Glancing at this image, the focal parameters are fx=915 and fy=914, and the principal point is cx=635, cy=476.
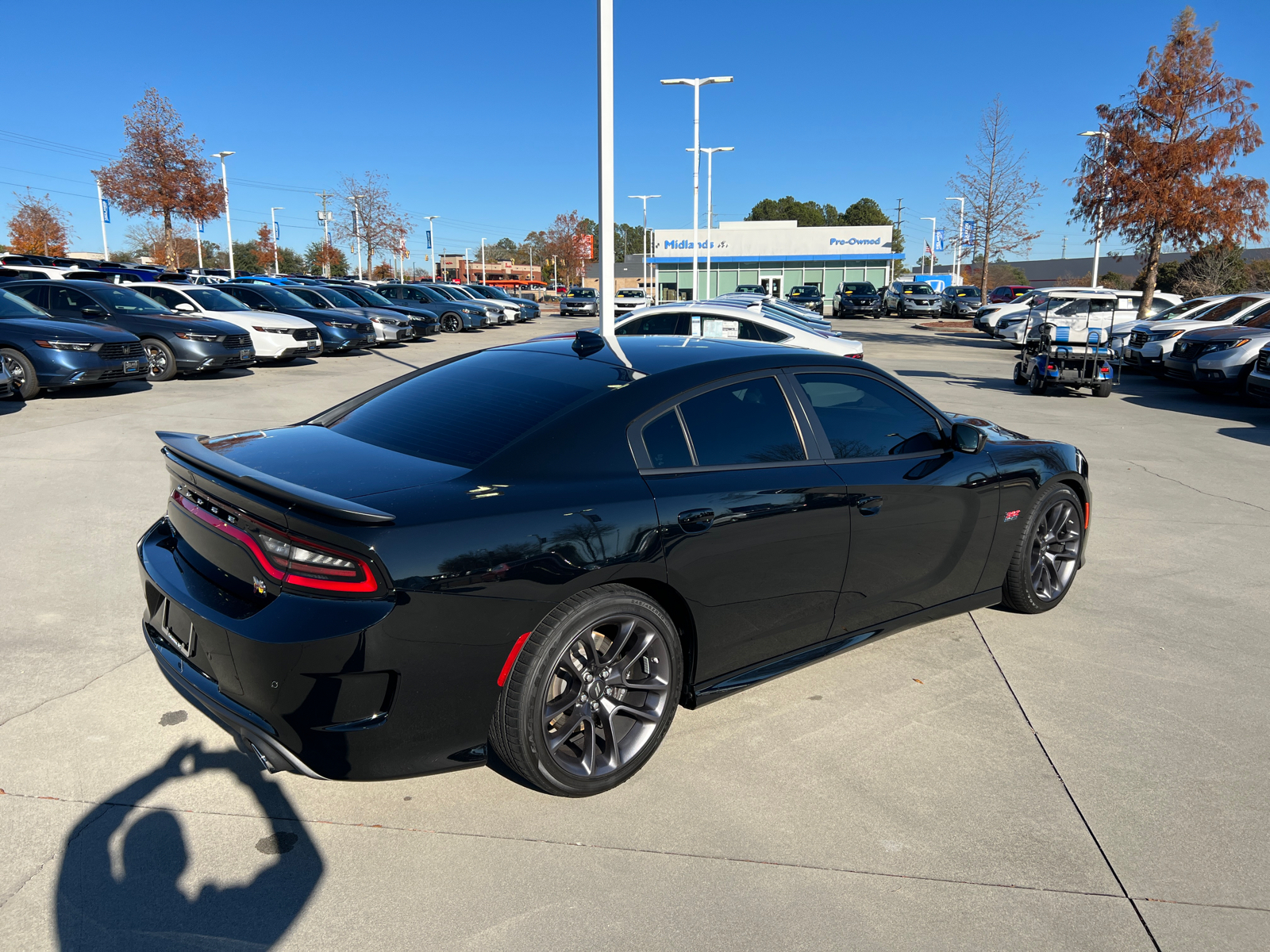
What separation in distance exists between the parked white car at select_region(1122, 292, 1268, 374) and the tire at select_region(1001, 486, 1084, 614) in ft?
45.3

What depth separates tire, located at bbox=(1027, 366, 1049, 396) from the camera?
15562 mm

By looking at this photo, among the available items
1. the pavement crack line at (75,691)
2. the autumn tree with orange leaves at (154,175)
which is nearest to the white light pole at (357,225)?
the autumn tree with orange leaves at (154,175)

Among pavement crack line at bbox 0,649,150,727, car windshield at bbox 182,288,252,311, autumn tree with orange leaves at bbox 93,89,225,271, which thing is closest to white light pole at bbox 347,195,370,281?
autumn tree with orange leaves at bbox 93,89,225,271

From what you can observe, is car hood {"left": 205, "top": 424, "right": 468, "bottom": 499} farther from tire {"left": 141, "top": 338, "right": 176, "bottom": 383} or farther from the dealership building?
the dealership building

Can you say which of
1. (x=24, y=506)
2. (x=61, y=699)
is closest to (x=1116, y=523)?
(x=61, y=699)

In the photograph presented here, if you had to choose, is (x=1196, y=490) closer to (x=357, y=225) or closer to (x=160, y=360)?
(x=160, y=360)

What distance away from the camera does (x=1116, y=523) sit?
7.07 meters

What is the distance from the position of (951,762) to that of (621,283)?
352 ft

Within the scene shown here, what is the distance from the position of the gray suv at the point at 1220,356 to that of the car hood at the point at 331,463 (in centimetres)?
1366

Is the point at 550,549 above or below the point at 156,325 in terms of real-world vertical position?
below

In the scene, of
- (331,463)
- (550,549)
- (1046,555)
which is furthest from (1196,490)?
(331,463)

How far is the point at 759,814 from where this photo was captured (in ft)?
10.3

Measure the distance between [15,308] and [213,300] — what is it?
5.82 m

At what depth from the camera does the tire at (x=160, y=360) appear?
574 inches
